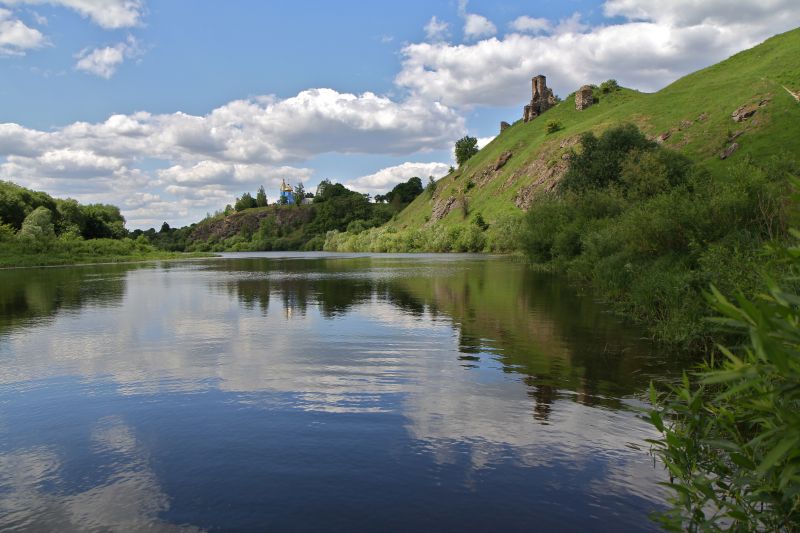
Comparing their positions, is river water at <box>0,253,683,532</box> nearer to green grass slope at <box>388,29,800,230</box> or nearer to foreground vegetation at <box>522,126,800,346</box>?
foreground vegetation at <box>522,126,800,346</box>

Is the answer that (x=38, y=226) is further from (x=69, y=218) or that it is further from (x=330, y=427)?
(x=330, y=427)

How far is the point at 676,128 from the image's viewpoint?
106438 mm

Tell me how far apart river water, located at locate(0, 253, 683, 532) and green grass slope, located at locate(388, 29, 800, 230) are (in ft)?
119

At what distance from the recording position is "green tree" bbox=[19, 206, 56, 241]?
94.1 m

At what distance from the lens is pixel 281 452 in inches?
409

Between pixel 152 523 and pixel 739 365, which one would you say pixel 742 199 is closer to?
pixel 739 365

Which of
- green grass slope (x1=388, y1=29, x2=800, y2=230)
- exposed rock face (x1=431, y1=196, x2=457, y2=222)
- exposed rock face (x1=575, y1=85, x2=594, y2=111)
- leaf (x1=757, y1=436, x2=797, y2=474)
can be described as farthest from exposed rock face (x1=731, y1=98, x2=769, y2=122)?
leaf (x1=757, y1=436, x2=797, y2=474)

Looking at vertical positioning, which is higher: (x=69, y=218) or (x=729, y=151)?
(x=729, y=151)

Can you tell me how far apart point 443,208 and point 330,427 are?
173 m

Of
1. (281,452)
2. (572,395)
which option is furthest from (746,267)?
(281,452)

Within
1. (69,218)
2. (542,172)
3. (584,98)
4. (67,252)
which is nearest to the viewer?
(67,252)

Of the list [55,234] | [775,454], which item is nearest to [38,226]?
[55,234]

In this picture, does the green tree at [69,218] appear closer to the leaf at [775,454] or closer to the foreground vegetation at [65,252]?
the foreground vegetation at [65,252]

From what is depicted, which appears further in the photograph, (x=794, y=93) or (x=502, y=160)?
(x=502, y=160)
